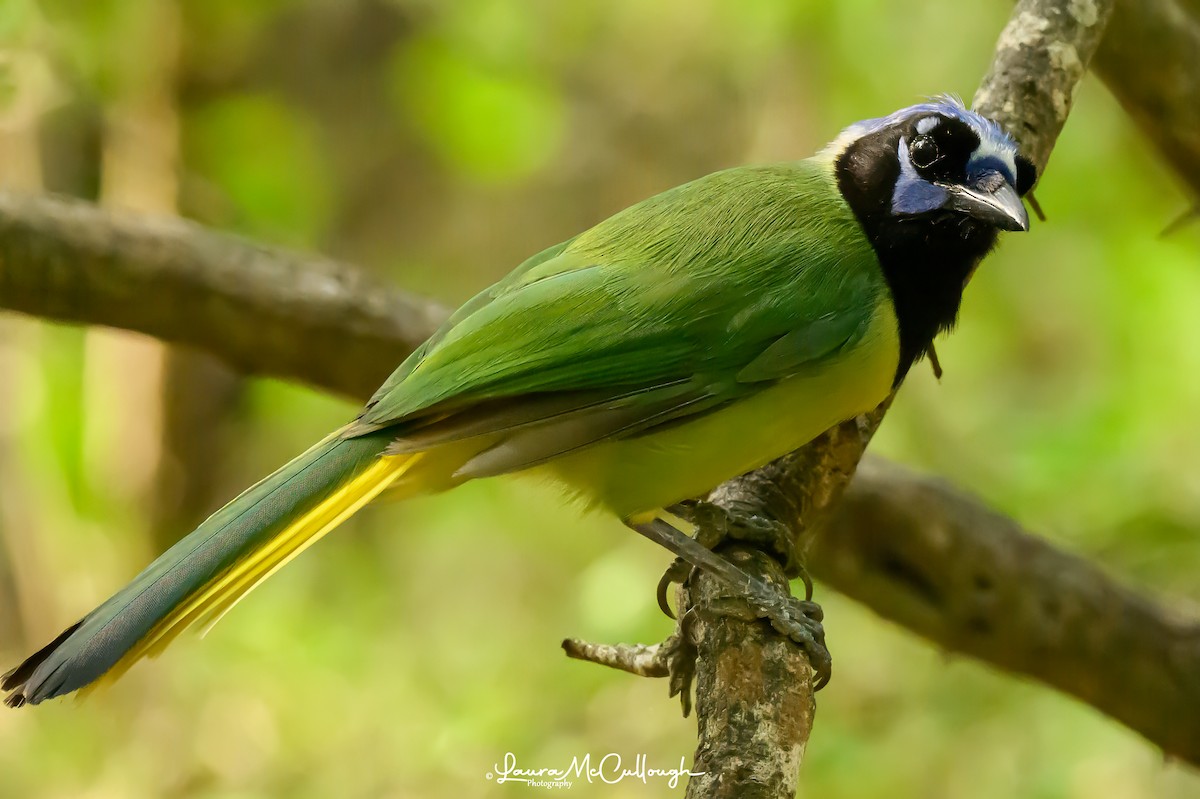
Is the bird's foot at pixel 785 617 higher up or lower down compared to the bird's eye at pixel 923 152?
lower down

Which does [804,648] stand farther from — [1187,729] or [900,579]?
[1187,729]

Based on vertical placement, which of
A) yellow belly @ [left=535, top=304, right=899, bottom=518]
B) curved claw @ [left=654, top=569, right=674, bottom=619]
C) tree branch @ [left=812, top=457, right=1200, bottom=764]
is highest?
yellow belly @ [left=535, top=304, right=899, bottom=518]

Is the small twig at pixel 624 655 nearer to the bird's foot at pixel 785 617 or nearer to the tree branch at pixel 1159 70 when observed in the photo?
the bird's foot at pixel 785 617

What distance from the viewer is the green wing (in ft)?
8.23

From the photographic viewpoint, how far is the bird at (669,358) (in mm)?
2467

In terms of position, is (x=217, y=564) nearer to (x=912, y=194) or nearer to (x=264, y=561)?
(x=264, y=561)

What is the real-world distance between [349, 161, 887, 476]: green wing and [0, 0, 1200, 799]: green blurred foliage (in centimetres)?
41

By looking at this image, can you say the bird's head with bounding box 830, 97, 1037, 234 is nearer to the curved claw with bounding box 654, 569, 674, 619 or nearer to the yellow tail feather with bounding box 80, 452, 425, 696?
the curved claw with bounding box 654, 569, 674, 619

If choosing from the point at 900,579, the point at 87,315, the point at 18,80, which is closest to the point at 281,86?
the point at 18,80

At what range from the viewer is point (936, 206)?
267 centimetres

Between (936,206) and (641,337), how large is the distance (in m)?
0.71

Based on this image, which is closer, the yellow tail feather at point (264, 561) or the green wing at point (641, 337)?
the yellow tail feather at point (264, 561)

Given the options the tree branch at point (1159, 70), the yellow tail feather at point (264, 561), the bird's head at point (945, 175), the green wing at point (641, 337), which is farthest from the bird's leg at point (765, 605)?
the tree branch at point (1159, 70)

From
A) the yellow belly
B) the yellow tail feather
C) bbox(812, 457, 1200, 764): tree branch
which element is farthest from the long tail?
bbox(812, 457, 1200, 764): tree branch
